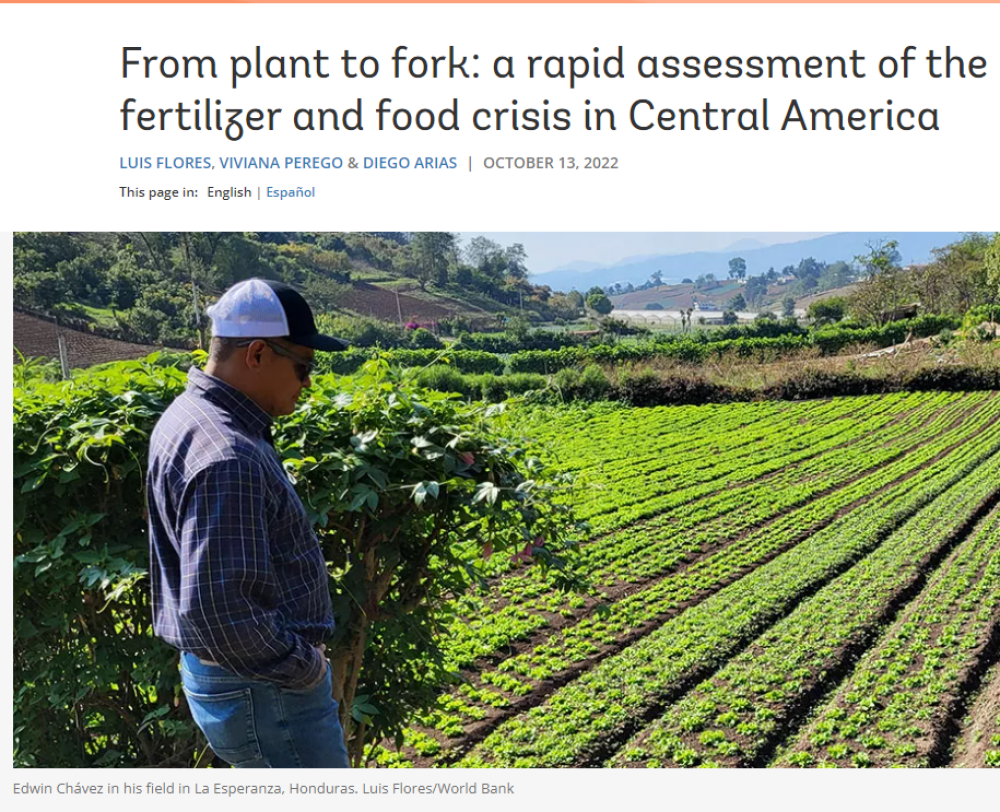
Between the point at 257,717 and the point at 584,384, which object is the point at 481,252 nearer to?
the point at 584,384

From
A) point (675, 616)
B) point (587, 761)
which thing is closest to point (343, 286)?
point (675, 616)

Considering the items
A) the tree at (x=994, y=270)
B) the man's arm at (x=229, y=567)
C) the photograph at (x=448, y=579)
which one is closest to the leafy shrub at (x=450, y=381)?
the photograph at (x=448, y=579)

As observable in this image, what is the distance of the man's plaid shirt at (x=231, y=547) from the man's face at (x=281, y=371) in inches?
1.9

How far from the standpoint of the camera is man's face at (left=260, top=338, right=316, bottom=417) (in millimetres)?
2162

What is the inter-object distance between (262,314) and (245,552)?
59cm

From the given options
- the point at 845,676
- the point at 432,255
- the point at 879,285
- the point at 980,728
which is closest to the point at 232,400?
the point at 980,728

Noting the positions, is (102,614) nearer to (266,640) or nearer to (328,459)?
(328,459)

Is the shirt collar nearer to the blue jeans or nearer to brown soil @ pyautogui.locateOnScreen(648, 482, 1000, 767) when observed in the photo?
→ the blue jeans

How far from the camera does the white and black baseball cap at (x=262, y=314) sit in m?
2.12

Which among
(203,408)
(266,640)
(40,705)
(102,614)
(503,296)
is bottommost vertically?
(40,705)

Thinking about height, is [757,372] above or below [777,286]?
below

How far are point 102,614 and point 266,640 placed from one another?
1.34m

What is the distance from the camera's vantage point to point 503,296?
29.2 metres

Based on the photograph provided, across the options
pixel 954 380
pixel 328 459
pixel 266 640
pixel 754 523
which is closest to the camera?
pixel 266 640
